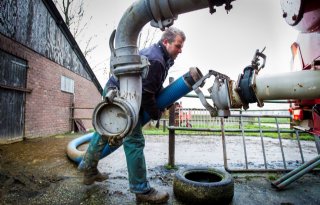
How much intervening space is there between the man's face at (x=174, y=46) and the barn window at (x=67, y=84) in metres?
8.79

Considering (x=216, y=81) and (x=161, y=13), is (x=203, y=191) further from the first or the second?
(x=161, y=13)

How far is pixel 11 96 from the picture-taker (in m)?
6.38

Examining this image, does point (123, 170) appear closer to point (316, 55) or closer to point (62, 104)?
point (316, 55)

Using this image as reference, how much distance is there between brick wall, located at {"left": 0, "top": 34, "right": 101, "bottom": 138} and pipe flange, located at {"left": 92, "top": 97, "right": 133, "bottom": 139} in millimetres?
5885

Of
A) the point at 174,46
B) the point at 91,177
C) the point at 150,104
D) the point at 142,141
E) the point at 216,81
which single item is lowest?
the point at 91,177

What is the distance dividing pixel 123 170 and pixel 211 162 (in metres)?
1.60

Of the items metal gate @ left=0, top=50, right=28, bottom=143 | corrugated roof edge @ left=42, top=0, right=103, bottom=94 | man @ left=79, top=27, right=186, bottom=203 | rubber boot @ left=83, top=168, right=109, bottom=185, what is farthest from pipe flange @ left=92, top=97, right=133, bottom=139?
corrugated roof edge @ left=42, top=0, right=103, bottom=94

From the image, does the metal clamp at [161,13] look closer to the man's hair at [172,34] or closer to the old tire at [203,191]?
the man's hair at [172,34]

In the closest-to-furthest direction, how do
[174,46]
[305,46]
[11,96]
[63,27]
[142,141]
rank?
[305,46], [142,141], [174,46], [11,96], [63,27]

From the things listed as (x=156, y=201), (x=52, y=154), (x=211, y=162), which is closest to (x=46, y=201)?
(x=156, y=201)

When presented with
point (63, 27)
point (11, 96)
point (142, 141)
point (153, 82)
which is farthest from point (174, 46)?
point (63, 27)

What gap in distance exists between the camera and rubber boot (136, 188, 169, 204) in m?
2.06

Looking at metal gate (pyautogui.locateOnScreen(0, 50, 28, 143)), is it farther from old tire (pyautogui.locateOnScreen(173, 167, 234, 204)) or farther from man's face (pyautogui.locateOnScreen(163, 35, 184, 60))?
old tire (pyautogui.locateOnScreen(173, 167, 234, 204))

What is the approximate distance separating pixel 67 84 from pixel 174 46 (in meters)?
9.42
